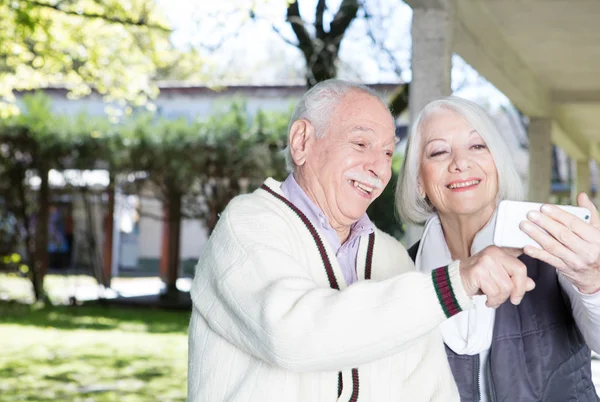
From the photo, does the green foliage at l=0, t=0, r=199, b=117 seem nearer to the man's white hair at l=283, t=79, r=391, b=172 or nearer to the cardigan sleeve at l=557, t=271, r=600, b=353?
the man's white hair at l=283, t=79, r=391, b=172

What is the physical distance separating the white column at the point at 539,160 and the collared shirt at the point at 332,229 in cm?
→ 1028

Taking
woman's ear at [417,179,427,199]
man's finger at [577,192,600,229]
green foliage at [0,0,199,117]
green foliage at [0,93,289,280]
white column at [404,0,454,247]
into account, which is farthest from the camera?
green foliage at [0,93,289,280]

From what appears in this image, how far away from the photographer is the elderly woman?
2.28 meters

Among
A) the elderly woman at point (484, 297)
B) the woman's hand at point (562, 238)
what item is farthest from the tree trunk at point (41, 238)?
the woman's hand at point (562, 238)

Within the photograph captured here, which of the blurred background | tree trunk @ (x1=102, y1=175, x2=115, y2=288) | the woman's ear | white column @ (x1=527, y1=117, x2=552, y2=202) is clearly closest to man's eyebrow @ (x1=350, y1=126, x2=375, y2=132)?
the woman's ear

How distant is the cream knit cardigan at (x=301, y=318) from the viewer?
1623 mm

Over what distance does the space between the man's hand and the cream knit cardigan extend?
0.03 m

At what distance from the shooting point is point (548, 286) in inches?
93.4

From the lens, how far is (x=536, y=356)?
229 centimetres

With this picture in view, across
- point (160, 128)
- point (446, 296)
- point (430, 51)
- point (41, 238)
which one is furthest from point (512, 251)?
point (41, 238)

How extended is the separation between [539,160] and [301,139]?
35.1 feet

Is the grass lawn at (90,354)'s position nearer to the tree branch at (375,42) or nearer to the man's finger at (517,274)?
the tree branch at (375,42)

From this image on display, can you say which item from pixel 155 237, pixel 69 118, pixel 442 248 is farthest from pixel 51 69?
pixel 155 237

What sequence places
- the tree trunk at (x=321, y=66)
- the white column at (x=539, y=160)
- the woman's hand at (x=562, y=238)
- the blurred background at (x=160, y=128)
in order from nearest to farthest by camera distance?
the woman's hand at (x=562, y=238) → the blurred background at (x=160, y=128) → the tree trunk at (x=321, y=66) → the white column at (x=539, y=160)
